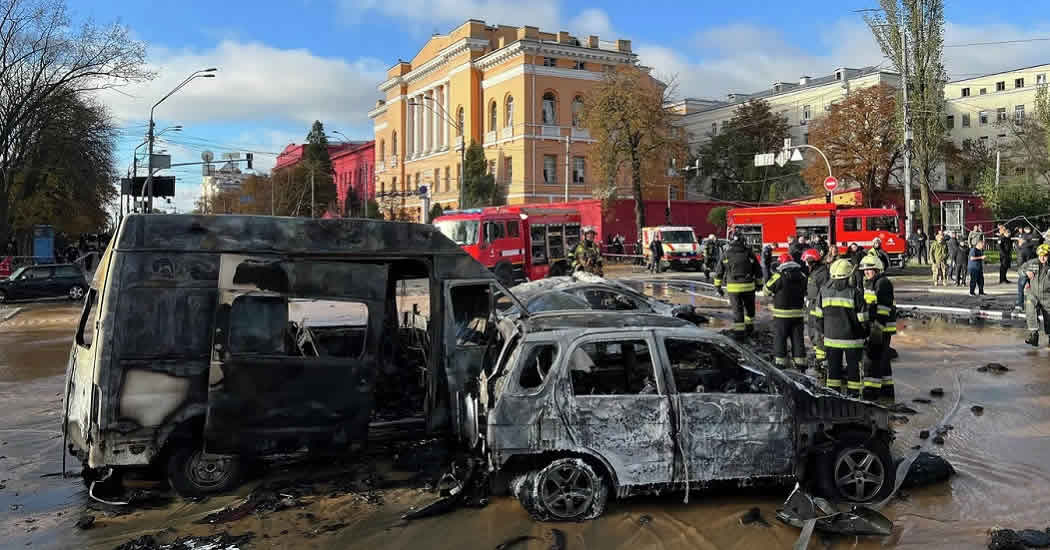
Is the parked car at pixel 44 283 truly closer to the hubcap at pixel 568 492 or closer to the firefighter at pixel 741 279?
the firefighter at pixel 741 279

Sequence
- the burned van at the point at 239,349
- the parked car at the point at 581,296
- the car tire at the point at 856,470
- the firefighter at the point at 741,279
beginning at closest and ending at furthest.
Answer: the car tire at the point at 856,470, the burned van at the point at 239,349, the parked car at the point at 581,296, the firefighter at the point at 741,279

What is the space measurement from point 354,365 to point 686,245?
1168 inches

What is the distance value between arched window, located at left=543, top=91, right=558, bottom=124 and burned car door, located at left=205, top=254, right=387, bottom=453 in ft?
184

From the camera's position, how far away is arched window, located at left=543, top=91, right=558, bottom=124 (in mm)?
60938

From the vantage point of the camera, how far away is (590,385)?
550 centimetres

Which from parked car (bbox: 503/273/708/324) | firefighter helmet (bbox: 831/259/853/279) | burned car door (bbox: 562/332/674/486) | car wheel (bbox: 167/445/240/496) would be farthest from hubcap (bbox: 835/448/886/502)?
parked car (bbox: 503/273/708/324)

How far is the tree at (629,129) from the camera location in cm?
4409

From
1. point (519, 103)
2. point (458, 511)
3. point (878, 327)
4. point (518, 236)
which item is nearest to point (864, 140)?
point (519, 103)

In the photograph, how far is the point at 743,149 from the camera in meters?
63.8

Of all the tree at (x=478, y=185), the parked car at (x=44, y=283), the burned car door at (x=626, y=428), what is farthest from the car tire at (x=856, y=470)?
the tree at (x=478, y=185)

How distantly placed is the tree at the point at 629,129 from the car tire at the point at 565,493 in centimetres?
3915

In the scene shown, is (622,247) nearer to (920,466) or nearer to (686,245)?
(686,245)

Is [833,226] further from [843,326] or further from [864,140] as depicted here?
[843,326]

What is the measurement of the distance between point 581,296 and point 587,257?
6491mm
